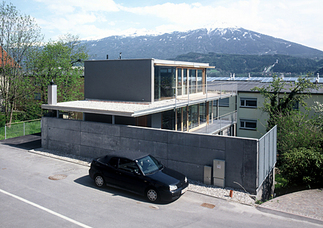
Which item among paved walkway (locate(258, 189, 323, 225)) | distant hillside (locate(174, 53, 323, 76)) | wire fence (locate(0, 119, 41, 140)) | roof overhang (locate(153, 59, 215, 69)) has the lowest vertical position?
paved walkway (locate(258, 189, 323, 225))

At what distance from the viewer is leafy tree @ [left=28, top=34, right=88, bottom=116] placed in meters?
30.1

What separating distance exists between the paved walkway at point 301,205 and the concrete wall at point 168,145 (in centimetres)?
117

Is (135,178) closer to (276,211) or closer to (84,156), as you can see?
(276,211)

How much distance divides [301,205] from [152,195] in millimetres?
5529

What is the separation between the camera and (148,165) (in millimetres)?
10961

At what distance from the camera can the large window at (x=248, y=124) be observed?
3123cm

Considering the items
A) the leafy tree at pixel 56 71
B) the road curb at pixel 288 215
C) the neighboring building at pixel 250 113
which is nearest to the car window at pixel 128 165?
the road curb at pixel 288 215

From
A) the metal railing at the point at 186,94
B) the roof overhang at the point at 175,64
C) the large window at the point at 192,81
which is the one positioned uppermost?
the roof overhang at the point at 175,64

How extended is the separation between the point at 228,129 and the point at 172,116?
9.31 meters

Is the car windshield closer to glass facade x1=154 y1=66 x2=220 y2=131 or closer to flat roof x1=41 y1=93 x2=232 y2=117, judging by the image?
flat roof x1=41 y1=93 x2=232 y2=117

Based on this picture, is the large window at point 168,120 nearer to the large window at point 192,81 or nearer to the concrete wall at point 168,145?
the large window at point 192,81

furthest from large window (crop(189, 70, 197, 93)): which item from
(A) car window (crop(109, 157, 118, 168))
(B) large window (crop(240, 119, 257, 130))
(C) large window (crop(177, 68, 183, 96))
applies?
(A) car window (crop(109, 157, 118, 168))

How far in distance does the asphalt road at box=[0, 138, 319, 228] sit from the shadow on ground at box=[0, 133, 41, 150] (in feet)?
21.7

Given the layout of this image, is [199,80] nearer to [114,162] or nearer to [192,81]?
[192,81]
